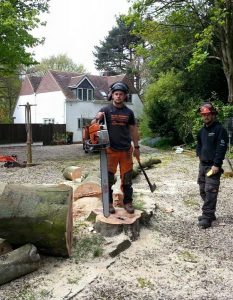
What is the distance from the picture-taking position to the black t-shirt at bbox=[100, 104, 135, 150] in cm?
502

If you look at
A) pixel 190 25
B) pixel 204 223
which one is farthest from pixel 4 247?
pixel 190 25

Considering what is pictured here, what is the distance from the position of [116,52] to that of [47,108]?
13.8 meters

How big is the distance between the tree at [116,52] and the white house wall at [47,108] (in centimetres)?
1043

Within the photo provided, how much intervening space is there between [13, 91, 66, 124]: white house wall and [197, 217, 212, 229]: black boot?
2733 centimetres

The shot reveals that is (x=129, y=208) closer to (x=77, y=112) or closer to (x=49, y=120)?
(x=77, y=112)

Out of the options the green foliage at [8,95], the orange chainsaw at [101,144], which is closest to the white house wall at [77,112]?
the green foliage at [8,95]

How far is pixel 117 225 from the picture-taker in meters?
4.83

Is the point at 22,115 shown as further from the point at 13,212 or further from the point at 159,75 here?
the point at 13,212

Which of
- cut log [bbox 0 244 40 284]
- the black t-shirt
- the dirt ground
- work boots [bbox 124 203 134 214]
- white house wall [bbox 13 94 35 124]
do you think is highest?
white house wall [bbox 13 94 35 124]

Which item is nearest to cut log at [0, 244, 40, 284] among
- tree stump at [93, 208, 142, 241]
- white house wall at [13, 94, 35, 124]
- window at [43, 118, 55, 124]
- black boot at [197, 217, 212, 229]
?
tree stump at [93, 208, 142, 241]

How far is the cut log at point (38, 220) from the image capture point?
13.4 feet

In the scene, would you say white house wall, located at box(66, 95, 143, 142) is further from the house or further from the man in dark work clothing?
the man in dark work clothing

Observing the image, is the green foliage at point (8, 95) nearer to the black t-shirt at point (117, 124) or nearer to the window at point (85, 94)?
the window at point (85, 94)

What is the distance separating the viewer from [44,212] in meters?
4.15
